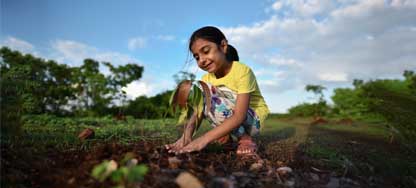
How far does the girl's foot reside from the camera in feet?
7.50

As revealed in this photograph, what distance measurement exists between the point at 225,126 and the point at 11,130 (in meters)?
1.26

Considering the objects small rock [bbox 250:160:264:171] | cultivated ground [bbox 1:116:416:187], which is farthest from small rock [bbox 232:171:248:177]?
small rock [bbox 250:160:264:171]

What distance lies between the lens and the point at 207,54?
98.5 inches

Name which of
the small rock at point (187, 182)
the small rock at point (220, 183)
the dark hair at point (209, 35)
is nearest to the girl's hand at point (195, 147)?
the small rock at point (220, 183)

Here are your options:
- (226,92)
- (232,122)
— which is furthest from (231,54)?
(232,122)

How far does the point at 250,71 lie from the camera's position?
261cm

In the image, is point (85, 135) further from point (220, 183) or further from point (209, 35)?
point (220, 183)

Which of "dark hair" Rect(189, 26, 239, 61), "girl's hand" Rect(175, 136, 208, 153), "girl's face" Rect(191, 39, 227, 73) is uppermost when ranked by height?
"dark hair" Rect(189, 26, 239, 61)

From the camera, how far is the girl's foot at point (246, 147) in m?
2.28

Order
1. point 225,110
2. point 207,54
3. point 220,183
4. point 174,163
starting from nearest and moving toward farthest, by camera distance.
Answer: point 220,183 → point 174,163 → point 207,54 → point 225,110

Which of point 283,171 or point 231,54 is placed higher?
point 231,54

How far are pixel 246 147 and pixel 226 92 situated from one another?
21.3 inches

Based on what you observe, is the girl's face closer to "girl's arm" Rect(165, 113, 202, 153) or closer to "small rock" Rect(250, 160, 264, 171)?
"girl's arm" Rect(165, 113, 202, 153)

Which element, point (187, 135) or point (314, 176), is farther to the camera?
point (187, 135)
